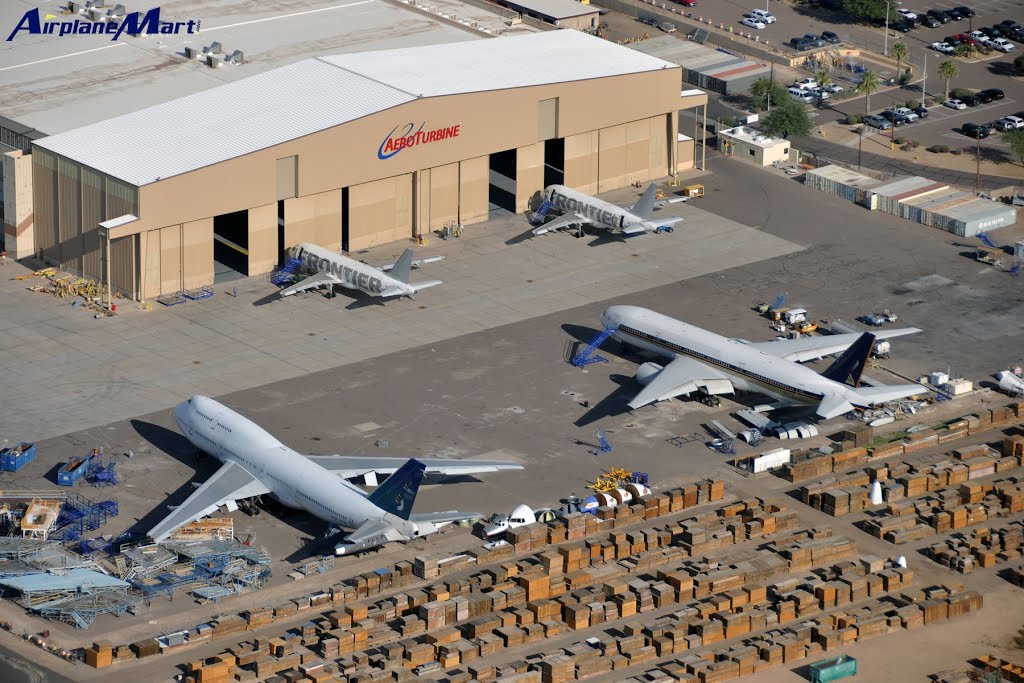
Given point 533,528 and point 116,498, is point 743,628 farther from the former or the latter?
point 116,498

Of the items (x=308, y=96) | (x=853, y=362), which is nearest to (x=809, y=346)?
(x=853, y=362)

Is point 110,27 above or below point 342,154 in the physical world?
above

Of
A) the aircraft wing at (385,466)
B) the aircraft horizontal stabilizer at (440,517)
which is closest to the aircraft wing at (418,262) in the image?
the aircraft wing at (385,466)

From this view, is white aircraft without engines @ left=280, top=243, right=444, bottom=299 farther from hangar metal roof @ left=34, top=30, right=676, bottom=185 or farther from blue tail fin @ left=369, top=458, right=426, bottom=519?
blue tail fin @ left=369, top=458, right=426, bottom=519

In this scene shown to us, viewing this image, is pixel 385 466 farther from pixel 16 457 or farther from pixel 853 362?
pixel 853 362

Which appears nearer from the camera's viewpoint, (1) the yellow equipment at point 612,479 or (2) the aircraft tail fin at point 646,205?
(1) the yellow equipment at point 612,479

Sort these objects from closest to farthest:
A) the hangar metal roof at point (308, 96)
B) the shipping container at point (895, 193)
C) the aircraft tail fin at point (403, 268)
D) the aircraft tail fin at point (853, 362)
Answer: the aircraft tail fin at point (853, 362) → the aircraft tail fin at point (403, 268) → the hangar metal roof at point (308, 96) → the shipping container at point (895, 193)

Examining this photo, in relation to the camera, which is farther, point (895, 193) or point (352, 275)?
point (895, 193)

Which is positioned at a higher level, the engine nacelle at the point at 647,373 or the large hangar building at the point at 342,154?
the large hangar building at the point at 342,154

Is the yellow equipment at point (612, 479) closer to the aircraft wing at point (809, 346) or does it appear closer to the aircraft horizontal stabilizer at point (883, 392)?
the aircraft horizontal stabilizer at point (883, 392)
